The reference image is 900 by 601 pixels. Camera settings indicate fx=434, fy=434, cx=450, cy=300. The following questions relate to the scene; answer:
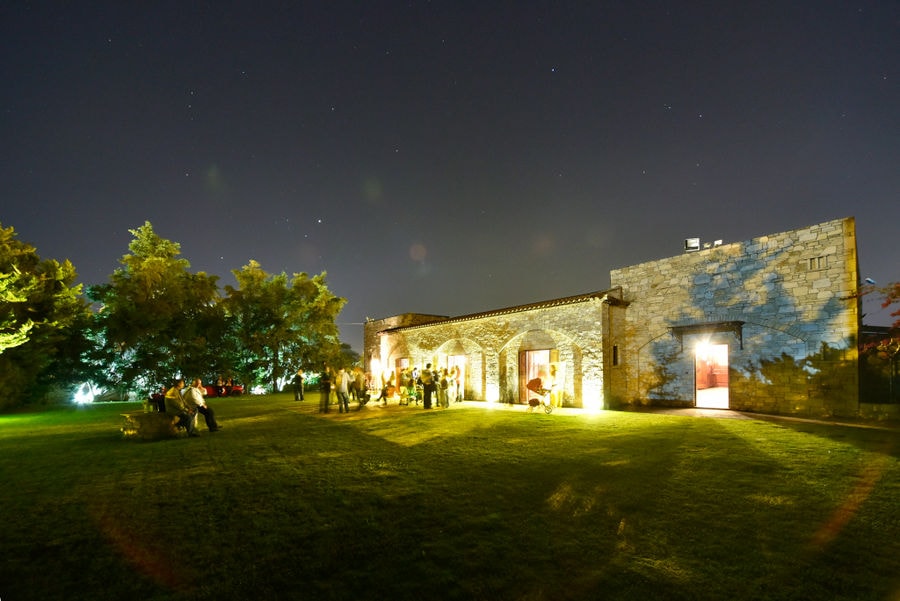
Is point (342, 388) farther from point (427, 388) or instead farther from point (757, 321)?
point (757, 321)

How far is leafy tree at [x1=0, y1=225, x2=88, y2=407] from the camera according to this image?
1830 cm

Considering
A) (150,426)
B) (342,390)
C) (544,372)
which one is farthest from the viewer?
(544,372)

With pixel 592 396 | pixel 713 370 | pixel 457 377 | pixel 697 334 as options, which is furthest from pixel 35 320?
pixel 713 370

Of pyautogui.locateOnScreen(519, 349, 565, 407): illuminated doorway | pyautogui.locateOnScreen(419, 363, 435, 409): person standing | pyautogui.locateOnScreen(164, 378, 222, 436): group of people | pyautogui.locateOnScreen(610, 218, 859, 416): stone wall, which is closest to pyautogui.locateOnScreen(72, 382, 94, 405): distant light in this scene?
pyautogui.locateOnScreen(164, 378, 222, 436): group of people

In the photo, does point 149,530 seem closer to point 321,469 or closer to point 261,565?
point 261,565

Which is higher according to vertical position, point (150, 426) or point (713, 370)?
point (150, 426)

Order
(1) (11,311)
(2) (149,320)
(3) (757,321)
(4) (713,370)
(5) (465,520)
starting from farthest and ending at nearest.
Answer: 1. (2) (149,320)
2. (4) (713,370)
3. (1) (11,311)
4. (3) (757,321)
5. (5) (465,520)

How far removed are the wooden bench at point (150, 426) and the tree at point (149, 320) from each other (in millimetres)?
15724

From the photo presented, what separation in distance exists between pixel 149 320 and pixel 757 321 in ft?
88.3

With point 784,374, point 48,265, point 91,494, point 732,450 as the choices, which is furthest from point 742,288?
point 48,265

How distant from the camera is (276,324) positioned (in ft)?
90.7

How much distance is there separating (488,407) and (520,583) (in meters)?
12.3

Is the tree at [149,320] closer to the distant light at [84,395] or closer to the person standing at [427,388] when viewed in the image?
the distant light at [84,395]

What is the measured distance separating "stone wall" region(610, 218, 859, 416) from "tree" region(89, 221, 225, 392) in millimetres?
22854
